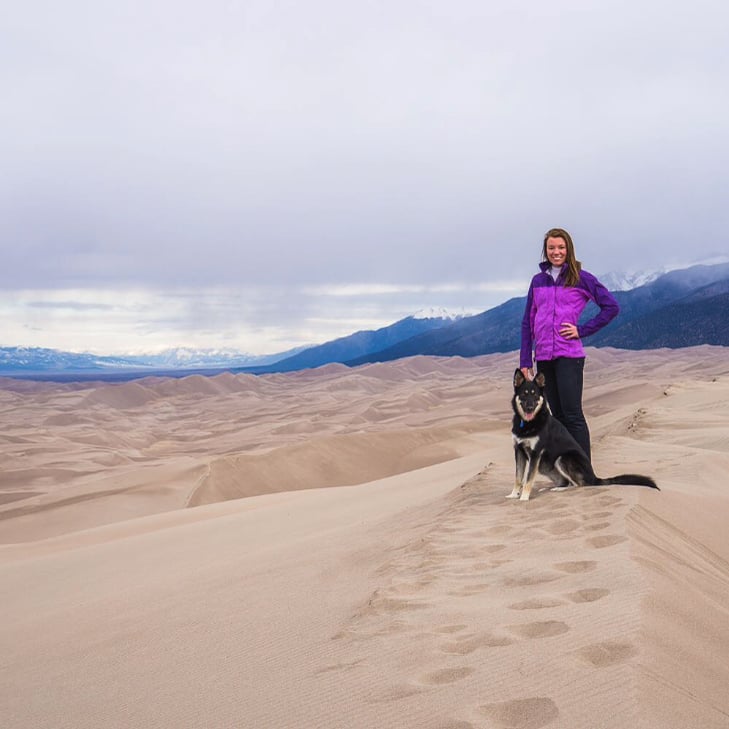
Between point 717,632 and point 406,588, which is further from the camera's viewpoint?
point 406,588

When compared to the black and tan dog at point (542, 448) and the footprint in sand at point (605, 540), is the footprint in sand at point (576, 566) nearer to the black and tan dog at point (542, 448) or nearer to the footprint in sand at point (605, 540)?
the footprint in sand at point (605, 540)

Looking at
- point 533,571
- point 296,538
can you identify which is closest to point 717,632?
point 533,571

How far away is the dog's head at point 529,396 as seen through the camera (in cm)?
473

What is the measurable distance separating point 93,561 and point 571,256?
→ 541 centimetres

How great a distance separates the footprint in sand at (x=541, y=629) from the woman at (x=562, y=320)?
2.65m

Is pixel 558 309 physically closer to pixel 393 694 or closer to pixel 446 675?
pixel 446 675

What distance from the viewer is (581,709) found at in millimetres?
1774

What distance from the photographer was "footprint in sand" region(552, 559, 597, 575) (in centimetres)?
305

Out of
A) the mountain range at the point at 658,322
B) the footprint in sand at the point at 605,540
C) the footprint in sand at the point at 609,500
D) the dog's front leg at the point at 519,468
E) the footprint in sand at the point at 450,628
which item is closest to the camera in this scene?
Answer: the footprint in sand at the point at 450,628

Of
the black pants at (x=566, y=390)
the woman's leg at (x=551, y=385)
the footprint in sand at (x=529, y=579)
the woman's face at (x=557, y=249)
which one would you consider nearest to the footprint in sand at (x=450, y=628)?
the footprint in sand at (x=529, y=579)

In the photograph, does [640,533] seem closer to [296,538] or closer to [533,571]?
[533,571]

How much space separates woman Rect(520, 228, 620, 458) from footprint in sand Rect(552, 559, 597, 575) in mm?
1915

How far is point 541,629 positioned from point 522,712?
1.96ft

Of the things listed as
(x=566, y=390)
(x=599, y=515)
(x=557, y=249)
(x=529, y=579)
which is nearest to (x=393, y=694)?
(x=529, y=579)
